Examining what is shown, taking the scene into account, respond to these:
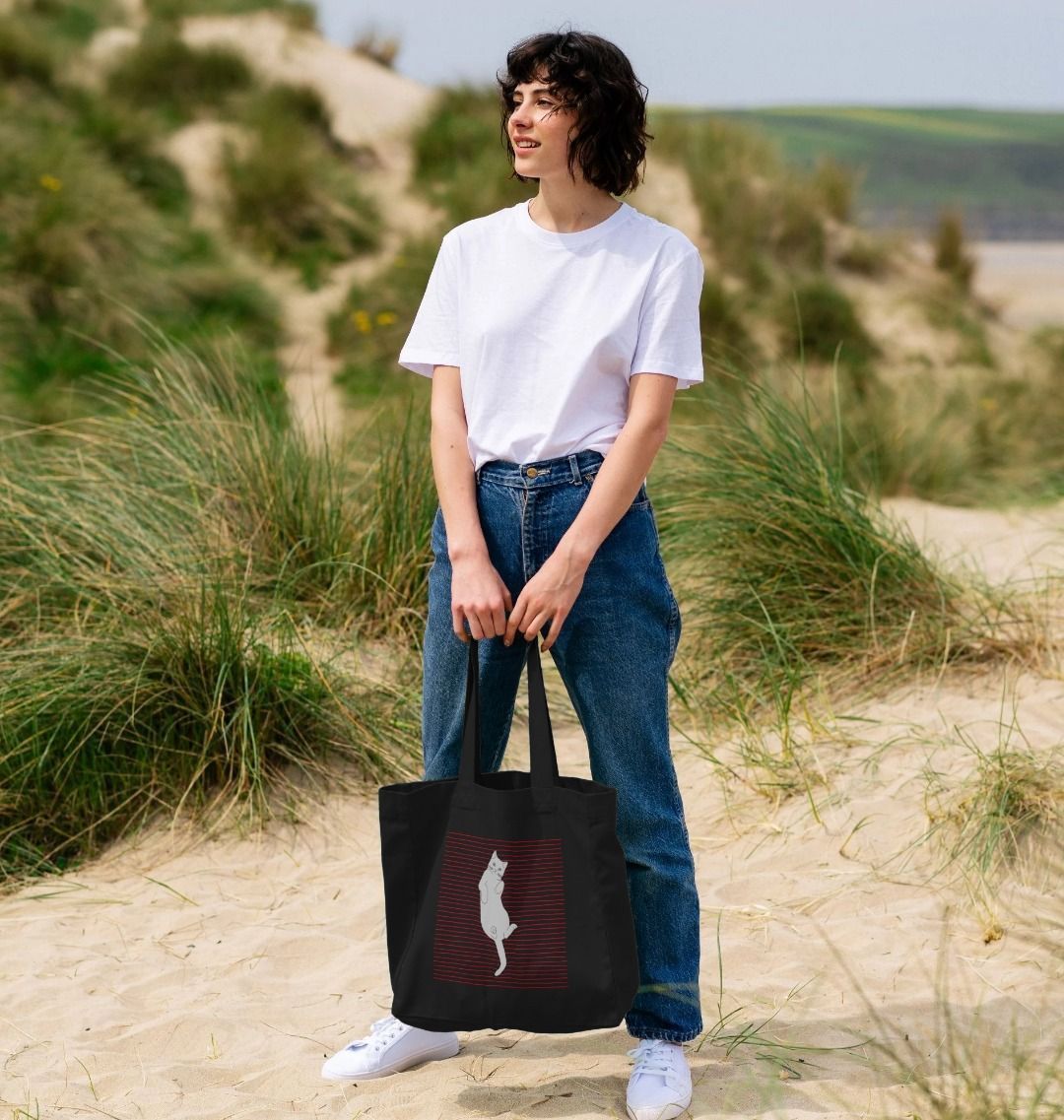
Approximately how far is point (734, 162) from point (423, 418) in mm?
9001

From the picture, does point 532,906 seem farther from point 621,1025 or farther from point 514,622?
point 621,1025

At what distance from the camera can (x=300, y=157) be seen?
11.2 m

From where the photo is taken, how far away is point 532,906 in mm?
1988

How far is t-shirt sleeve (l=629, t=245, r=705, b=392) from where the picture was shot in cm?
199

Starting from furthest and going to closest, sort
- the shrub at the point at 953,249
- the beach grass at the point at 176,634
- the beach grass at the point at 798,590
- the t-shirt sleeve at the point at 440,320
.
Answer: the shrub at the point at 953,249 → the beach grass at the point at 798,590 → the beach grass at the point at 176,634 → the t-shirt sleeve at the point at 440,320

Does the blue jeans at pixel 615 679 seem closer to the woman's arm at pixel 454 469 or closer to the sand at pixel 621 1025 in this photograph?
the woman's arm at pixel 454 469

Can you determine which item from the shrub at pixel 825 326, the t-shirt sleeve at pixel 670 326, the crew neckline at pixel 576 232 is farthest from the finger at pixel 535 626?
the shrub at pixel 825 326

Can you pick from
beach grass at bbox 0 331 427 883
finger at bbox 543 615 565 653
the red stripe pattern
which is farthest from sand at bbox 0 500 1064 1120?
finger at bbox 543 615 565 653

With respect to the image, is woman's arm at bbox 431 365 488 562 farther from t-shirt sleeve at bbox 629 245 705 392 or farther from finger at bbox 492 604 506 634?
t-shirt sleeve at bbox 629 245 705 392

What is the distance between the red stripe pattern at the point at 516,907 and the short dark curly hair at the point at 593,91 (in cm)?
100

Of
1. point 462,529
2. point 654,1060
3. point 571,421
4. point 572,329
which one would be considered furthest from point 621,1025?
point 572,329

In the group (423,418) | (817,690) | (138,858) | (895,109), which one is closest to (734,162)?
(423,418)

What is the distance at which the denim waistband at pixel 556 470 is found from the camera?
2.01 meters

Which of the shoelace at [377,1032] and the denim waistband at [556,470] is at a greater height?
the denim waistband at [556,470]
